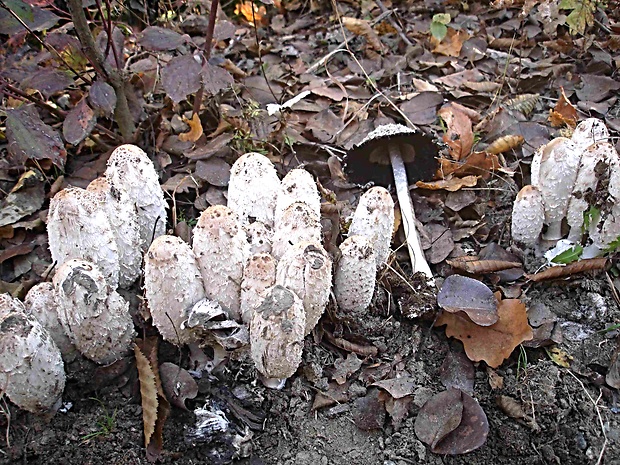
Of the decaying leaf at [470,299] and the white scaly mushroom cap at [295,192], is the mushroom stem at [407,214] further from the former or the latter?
the white scaly mushroom cap at [295,192]

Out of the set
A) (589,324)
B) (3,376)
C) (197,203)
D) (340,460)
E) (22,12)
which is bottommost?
(589,324)

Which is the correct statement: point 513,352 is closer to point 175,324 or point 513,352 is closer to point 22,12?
point 175,324

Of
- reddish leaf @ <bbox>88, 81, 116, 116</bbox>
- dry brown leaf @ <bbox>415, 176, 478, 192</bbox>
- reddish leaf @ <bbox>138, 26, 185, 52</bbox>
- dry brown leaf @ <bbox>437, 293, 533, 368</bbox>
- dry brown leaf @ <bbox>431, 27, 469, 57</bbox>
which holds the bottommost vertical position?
dry brown leaf @ <bbox>437, 293, 533, 368</bbox>

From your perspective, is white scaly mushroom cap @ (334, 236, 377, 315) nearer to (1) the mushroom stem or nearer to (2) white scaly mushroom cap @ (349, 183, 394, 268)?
(2) white scaly mushroom cap @ (349, 183, 394, 268)

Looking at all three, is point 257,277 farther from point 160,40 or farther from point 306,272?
point 160,40

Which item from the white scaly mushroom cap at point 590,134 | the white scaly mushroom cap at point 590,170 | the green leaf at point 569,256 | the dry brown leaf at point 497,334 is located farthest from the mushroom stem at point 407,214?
the white scaly mushroom cap at point 590,134

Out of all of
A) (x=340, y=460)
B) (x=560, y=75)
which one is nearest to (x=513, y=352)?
(x=340, y=460)

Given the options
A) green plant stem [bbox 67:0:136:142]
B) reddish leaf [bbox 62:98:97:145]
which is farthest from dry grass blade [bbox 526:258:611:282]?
green plant stem [bbox 67:0:136:142]
